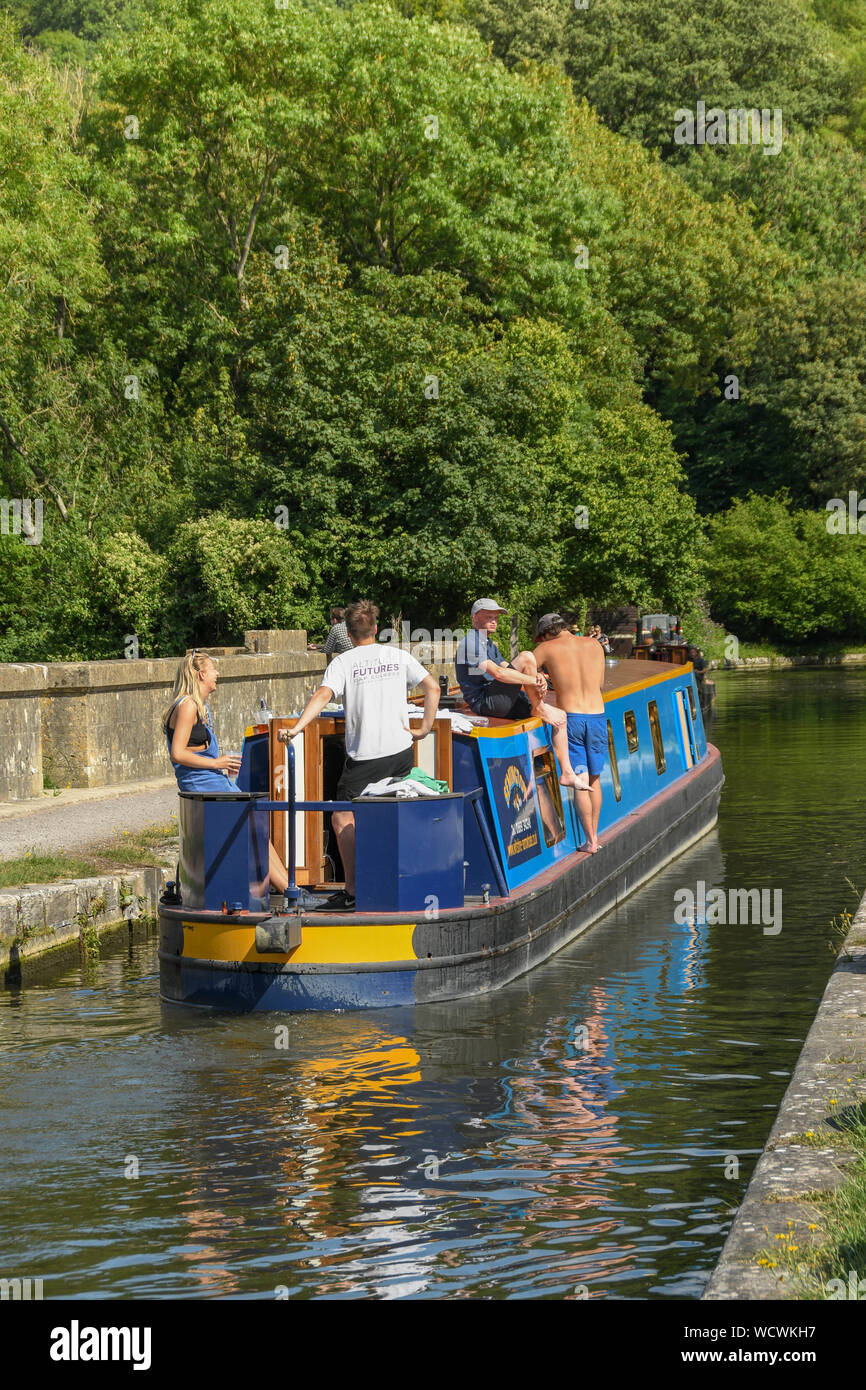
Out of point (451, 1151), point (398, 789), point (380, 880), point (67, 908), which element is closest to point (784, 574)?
point (67, 908)

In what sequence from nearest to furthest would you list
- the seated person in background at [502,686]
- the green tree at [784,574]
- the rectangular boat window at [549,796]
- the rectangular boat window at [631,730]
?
the seated person in background at [502,686] → the rectangular boat window at [549,796] → the rectangular boat window at [631,730] → the green tree at [784,574]

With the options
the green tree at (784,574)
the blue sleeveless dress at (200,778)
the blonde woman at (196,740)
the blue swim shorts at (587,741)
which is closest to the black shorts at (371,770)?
the blonde woman at (196,740)

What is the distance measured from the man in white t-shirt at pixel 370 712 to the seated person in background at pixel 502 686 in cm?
193

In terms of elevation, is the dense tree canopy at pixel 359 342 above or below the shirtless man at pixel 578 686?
above

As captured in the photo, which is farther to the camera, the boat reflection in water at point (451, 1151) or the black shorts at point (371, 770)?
the black shorts at point (371, 770)

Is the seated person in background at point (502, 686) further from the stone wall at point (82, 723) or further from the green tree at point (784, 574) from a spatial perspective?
the green tree at point (784, 574)

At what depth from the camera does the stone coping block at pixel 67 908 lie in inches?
437

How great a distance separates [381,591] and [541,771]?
18815mm

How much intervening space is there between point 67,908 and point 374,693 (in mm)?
3084

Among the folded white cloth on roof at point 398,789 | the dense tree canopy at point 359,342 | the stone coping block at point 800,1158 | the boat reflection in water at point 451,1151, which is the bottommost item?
the boat reflection in water at point 451,1151

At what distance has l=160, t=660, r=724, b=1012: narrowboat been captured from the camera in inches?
379

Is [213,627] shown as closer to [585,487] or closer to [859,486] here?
[585,487]

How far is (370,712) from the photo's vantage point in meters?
10.0

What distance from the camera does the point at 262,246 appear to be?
4188 centimetres
